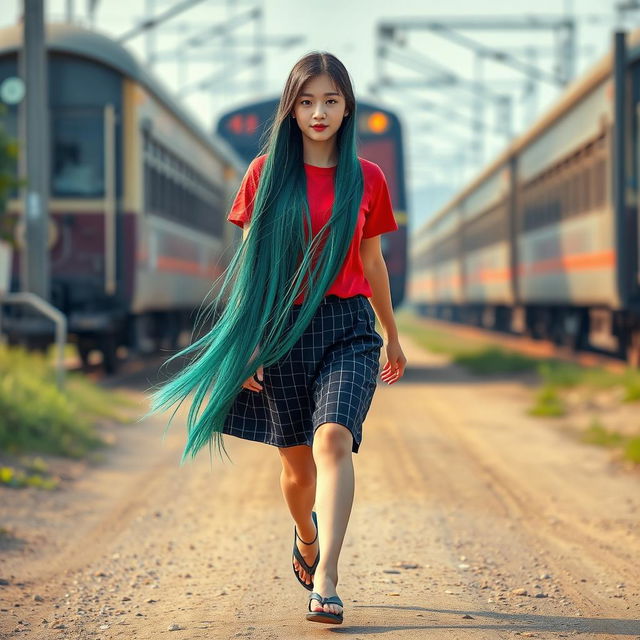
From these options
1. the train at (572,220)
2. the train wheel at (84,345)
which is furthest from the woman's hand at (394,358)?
the train wheel at (84,345)

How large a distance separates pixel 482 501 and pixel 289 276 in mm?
2995

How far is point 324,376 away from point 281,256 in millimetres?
368

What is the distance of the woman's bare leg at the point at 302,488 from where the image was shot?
402 cm

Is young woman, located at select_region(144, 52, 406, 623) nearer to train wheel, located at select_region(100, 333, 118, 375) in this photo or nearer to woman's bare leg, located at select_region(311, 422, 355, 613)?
woman's bare leg, located at select_region(311, 422, 355, 613)

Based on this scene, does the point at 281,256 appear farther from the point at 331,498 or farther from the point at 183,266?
the point at 183,266

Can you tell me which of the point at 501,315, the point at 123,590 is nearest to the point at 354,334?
the point at 123,590

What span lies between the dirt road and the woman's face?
1.44m

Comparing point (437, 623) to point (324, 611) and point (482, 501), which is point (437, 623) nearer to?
point (324, 611)

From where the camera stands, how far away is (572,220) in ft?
50.4

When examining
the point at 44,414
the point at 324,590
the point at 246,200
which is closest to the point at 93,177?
the point at 44,414

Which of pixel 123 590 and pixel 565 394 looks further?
pixel 565 394

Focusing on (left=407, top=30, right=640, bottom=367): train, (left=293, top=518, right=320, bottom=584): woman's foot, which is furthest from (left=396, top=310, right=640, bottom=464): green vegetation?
(left=293, top=518, right=320, bottom=584): woman's foot

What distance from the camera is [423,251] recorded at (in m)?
40.5

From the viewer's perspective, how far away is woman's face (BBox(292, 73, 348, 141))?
3.87 m
